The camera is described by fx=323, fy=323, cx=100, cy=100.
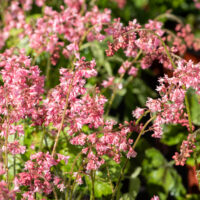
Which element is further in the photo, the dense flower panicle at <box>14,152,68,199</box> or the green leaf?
the green leaf

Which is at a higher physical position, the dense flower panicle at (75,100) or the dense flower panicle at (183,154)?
the dense flower panicle at (75,100)

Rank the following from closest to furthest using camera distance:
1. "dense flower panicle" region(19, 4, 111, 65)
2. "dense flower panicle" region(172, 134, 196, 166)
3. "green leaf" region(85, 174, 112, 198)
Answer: "dense flower panicle" region(172, 134, 196, 166) → "green leaf" region(85, 174, 112, 198) → "dense flower panicle" region(19, 4, 111, 65)

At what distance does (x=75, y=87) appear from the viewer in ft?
3.49

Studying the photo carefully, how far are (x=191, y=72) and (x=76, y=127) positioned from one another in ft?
1.35

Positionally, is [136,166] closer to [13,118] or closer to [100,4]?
[13,118]

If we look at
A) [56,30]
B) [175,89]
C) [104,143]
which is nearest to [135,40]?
[175,89]

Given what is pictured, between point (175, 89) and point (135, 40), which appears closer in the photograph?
point (175, 89)

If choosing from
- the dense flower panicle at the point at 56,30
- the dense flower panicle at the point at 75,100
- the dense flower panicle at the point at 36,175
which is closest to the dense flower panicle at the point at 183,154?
the dense flower panicle at the point at 75,100

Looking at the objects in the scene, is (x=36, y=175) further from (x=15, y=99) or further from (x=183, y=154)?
(x=183, y=154)

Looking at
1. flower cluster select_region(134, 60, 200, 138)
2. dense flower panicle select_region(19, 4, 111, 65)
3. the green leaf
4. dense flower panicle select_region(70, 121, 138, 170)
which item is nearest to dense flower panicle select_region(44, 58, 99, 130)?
dense flower panicle select_region(70, 121, 138, 170)

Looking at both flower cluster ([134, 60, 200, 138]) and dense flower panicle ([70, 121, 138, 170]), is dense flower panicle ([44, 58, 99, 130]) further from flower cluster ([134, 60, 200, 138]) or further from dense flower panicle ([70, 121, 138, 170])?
flower cluster ([134, 60, 200, 138])

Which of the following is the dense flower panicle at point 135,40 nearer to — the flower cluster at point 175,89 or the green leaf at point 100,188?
the flower cluster at point 175,89

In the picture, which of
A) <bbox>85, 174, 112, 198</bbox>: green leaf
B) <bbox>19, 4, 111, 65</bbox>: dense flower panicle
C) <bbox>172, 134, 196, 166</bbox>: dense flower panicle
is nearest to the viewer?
<bbox>172, 134, 196, 166</bbox>: dense flower panicle

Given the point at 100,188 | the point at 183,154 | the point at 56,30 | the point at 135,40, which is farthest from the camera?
the point at 56,30
